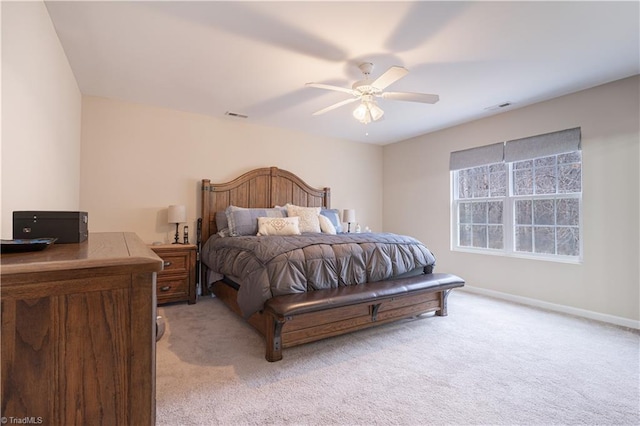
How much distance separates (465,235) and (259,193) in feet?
10.1

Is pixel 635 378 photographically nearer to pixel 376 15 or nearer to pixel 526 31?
pixel 526 31

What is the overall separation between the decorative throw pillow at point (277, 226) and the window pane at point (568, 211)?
3.02 metres

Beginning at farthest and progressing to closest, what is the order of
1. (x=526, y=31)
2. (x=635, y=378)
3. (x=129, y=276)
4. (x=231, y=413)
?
(x=526, y=31)
(x=635, y=378)
(x=231, y=413)
(x=129, y=276)

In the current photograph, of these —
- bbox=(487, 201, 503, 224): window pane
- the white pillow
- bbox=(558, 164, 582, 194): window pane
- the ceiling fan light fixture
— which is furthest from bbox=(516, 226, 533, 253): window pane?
the ceiling fan light fixture

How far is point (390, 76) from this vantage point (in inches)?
89.3

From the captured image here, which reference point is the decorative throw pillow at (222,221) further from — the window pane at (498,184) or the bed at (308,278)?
the window pane at (498,184)

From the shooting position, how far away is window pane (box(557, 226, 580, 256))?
3.31m

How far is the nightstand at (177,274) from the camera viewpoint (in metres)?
3.41

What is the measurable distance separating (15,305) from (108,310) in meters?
0.17

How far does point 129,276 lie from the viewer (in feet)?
2.49

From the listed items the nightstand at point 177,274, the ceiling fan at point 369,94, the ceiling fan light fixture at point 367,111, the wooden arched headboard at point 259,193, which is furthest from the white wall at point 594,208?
the nightstand at point 177,274

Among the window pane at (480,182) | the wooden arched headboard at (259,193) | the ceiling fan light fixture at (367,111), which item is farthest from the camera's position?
the window pane at (480,182)

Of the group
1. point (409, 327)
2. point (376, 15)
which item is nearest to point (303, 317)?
point (409, 327)

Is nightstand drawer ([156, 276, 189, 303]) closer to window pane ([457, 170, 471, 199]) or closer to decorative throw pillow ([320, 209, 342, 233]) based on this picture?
decorative throw pillow ([320, 209, 342, 233])
